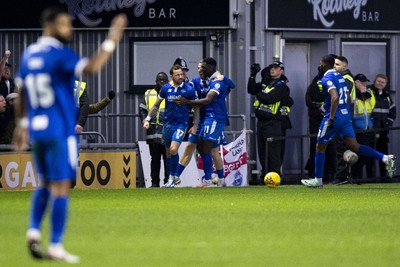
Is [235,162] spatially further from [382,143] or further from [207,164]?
[382,143]

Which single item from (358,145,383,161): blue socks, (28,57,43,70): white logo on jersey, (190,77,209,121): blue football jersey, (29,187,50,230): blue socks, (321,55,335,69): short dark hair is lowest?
(358,145,383,161): blue socks

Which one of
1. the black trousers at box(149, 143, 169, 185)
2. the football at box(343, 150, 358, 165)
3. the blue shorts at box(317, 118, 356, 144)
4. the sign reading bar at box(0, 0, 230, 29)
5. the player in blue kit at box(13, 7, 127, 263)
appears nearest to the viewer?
the player in blue kit at box(13, 7, 127, 263)

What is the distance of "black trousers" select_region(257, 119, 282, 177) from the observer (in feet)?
92.0

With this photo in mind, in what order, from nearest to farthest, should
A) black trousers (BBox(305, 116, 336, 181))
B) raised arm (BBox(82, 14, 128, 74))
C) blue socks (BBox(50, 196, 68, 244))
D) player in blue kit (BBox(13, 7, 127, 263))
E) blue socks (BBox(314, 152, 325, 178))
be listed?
raised arm (BBox(82, 14, 128, 74)) < blue socks (BBox(50, 196, 68, 244)) < player in blue kit (BBox(13, 7, 127, 263)) < blue socks (BBox(314, 152, 325, 178)) < black trousers (BBox(305, 116, 336, 181))

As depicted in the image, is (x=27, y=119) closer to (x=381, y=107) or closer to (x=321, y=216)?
(x=321, y=216)

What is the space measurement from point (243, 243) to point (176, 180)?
40.1 feet

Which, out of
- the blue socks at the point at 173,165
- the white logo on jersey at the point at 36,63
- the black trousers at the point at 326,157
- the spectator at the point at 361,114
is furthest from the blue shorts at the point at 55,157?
the spectator at the point at 361,114

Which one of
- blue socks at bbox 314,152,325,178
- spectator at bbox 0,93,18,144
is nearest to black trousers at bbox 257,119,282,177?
blue socks at bbox 314,152,325,178

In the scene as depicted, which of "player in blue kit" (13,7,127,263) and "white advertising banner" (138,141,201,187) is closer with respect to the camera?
"player in blue kit" (13,7,127,263)

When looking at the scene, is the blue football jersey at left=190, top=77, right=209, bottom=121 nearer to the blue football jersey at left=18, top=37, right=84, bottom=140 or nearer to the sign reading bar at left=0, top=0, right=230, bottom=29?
the sign reading bar at left=0, top=0, right=230, bottom=29

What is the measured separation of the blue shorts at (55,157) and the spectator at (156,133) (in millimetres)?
14303

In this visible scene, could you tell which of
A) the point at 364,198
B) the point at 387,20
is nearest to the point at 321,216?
the point at 364,198

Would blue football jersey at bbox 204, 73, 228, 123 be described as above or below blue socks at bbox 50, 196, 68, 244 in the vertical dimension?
above

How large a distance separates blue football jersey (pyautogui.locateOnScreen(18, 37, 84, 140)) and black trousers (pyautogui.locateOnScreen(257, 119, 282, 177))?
16241mm
